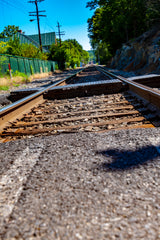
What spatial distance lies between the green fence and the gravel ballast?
1390cm

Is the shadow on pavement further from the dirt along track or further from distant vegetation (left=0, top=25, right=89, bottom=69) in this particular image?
distant vegetation (left=0, top=25, right=89, bottom=69)

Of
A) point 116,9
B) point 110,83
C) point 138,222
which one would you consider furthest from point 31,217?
point 116,9

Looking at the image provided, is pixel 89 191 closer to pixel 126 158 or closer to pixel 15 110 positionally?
pixel 126 158

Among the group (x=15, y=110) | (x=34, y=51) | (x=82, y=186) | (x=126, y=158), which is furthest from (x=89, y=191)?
(x=34, y=51)

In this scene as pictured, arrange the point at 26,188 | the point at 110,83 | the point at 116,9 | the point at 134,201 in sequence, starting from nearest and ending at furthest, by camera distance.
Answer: the point at 134,201, the point at 26,188, the point at 110,83, the point at 116,9

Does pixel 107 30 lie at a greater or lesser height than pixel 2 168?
greater

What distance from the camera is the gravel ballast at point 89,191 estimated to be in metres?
0.89

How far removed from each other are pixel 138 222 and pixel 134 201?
14 cm

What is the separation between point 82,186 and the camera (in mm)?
1186

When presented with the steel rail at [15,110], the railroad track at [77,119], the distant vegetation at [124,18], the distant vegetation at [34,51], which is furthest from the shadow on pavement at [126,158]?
the distant vegetation at [124,18]

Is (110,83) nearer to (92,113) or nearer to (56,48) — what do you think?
(92,113)

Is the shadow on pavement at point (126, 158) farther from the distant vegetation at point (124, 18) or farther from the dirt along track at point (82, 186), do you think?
the distant vegetation at point (124, 18)

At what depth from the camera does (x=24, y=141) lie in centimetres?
201

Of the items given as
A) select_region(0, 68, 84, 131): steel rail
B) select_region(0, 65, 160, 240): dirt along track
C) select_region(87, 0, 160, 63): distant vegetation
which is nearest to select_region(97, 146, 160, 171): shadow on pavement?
select_region(0, 65, 160, 240): dirt along track
